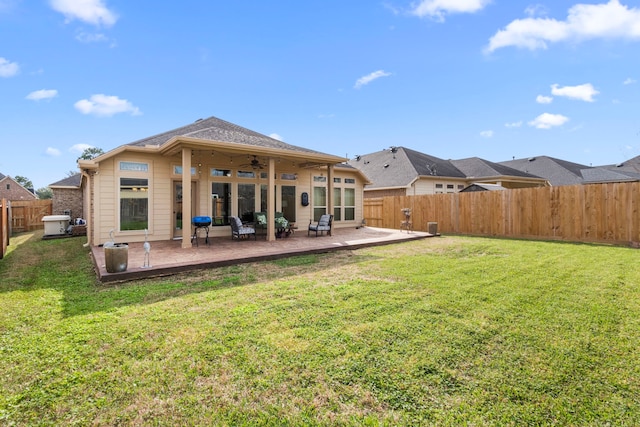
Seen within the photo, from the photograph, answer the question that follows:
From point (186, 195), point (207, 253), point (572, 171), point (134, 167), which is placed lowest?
point (207, 253)

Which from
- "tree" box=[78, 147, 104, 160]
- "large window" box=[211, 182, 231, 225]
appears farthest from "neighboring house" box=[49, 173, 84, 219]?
"tree" box=[78, 147, 104, 160]

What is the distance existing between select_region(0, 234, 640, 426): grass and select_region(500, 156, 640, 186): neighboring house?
1861cm

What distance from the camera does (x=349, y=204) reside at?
14.2 meters

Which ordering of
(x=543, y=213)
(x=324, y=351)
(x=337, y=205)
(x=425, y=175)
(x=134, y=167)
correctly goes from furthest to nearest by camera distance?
(x=425, y=175), (x=337, y=205), (x=543, y=213), (x=134, y=167), (x=324, y=351)

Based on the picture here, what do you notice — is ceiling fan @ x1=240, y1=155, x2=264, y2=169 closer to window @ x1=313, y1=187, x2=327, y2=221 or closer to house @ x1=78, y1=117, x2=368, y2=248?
house @ x1=78, y1=117, x2=368, y2=248

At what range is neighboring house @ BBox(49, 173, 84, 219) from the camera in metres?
18.2

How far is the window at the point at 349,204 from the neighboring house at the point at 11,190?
115ft

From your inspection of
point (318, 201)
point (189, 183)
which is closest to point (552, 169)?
point (318, 201)

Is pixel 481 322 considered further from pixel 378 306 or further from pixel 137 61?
pixel 137 61

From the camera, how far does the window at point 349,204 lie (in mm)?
14094

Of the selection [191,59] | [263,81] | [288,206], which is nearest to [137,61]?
[191,59]

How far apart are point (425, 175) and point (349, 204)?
25.9 ft

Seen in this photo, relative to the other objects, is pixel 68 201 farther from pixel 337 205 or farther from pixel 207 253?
pixel 207 253

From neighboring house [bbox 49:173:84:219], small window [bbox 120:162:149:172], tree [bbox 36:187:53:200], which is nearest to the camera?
small window [bbox 120:162:149:172]
